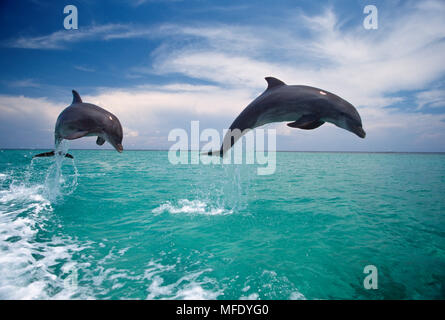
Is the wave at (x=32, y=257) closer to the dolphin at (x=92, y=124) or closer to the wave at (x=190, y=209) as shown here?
the dolphin at (x=92, y=124)

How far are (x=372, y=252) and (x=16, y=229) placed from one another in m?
12.3

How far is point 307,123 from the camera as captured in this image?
14.8 ft

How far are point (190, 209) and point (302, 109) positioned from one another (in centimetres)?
849

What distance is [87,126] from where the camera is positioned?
634cm

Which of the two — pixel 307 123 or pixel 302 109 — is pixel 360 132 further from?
pixel 302 109

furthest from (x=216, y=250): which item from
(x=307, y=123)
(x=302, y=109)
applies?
(x=302, y=109)

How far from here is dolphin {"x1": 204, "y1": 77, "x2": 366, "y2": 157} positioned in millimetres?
4617

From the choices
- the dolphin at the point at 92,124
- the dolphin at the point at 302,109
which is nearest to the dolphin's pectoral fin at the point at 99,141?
the dolphin at the point at 92,124

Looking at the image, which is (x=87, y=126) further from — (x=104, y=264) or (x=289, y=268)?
(x=289, y=268)

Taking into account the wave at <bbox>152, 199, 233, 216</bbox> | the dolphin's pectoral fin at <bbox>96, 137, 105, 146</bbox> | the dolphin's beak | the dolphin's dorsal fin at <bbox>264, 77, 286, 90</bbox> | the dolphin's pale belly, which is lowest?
the wave at <bbox>152, 199, 233, 216</bbox>

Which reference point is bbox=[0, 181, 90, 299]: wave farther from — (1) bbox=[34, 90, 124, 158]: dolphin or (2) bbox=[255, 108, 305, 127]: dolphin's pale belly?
(2) bbox=[255, 108, 305, 127]: dolphin's pale belly

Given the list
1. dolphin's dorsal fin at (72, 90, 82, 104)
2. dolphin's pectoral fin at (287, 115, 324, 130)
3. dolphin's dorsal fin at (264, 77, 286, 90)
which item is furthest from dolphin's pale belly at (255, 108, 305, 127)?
dolphin's dorsal fin at (72, 90, 82, 104)

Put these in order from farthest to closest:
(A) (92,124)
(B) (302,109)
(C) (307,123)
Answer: (A) (92,124) → (B) (302,109) → (C) (307,123)
